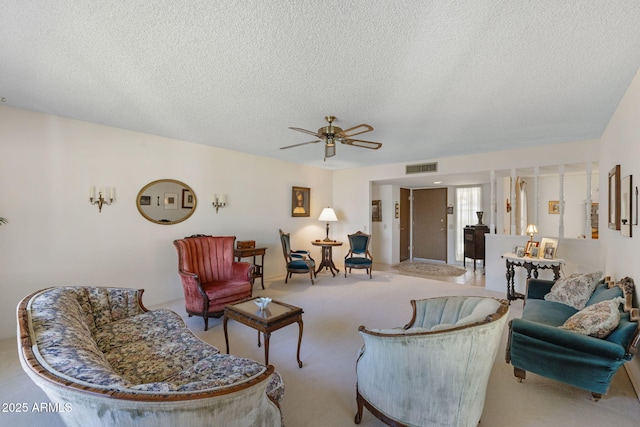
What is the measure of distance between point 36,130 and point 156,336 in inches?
117

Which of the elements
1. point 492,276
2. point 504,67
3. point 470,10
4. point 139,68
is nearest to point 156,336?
point 139,68

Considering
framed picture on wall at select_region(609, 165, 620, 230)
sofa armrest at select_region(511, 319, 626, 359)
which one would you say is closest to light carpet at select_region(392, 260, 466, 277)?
framed picture on wall at select_region(609, 165, 620, 230)

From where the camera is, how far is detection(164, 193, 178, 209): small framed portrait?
4305mm

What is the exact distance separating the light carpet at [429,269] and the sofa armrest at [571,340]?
4291 millimetres

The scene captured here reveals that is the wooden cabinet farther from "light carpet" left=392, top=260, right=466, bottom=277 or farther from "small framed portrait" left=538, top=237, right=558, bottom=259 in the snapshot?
"small framed portrait" left=538, top=237, right=558, bottom=259

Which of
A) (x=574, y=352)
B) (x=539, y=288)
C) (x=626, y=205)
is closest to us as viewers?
(x=574, y=352)

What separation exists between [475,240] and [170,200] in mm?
6631

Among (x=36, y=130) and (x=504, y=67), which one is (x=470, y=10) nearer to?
(x=504, y=67)

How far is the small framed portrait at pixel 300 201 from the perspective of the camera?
6.25 meters

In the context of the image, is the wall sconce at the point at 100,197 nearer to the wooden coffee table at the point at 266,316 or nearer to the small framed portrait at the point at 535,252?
the wooden coffee table at the point at 266,316

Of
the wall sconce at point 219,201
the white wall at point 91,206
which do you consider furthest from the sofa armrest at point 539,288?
the wall sconce at point 219,201

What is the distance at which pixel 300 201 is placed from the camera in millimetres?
6410

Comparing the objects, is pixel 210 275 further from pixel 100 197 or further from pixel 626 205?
pixel 626 205

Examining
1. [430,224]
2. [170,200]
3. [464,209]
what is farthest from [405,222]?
[170,200]
